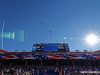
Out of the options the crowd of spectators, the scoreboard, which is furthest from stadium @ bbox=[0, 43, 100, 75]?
the scoreboard

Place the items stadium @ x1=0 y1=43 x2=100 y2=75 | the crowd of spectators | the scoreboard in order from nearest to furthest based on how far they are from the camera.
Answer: the crowd of spectators
stadium @ x1=0 y1=43 x2=100 y2=75
the scoreboard

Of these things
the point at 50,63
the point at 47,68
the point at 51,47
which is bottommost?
the point at 47,68

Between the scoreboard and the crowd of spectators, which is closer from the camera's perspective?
the crowd of spectators

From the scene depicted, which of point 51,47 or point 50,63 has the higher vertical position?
point 51,47

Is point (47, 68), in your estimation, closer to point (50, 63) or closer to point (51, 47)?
point (50, 63)

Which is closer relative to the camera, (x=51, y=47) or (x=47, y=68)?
(x=47, y=68)

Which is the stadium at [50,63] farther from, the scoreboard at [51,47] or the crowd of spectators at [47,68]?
the scoreboard at [51,47]

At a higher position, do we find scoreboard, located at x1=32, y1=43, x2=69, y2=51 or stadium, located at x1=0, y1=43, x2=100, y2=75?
scoreboard, located at x1=32, y1=43, x2=69, y2=51

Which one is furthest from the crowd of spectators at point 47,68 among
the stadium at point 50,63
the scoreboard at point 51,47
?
the scoreboard at point 51,47

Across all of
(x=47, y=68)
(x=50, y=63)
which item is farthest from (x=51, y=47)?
(x=47, y=68)

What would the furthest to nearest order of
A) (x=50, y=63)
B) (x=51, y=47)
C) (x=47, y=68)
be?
1. (x=51, y=47)
2. (x=50, y=63)
3. (x=47, y=68)

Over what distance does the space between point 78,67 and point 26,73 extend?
1036 centimetres

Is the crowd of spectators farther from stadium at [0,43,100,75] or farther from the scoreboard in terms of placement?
the scoreboard

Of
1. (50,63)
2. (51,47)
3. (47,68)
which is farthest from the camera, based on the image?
(51,47)
